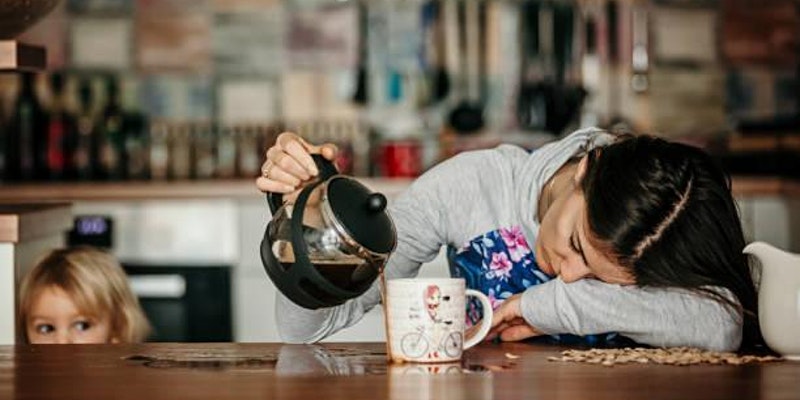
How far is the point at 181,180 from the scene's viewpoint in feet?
15.8

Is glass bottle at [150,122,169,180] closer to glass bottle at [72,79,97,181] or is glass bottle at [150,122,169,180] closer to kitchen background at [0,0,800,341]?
kitchen background at [0,0,800,341]

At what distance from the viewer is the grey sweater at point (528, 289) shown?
199 cm

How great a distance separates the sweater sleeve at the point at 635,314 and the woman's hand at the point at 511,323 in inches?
0.9

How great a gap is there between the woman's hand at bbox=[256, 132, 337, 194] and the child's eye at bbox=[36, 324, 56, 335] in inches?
40.3

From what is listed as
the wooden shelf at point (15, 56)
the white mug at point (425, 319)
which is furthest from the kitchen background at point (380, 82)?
the white mug at point (425, 319)

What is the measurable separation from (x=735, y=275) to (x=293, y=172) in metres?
0.62

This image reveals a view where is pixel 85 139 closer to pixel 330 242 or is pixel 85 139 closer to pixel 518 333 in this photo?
pixel 518 333

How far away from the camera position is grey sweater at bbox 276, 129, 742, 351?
1.99 m

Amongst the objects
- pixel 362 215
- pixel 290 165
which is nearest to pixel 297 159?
pixel 290 165

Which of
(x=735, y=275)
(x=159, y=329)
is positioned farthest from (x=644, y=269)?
(x=159, y=329)

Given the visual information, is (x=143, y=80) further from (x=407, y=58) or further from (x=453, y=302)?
(x=453, y=302)

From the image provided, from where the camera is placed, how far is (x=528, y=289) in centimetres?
207

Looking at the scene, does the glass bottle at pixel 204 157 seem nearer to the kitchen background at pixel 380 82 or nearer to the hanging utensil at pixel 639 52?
the kitchen background at pixel 380 82

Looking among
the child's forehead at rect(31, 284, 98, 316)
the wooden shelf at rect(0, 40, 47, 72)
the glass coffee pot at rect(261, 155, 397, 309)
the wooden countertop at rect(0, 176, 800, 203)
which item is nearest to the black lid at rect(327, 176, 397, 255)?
the glass coffee pot at rect(261, 155, 397, 309)
